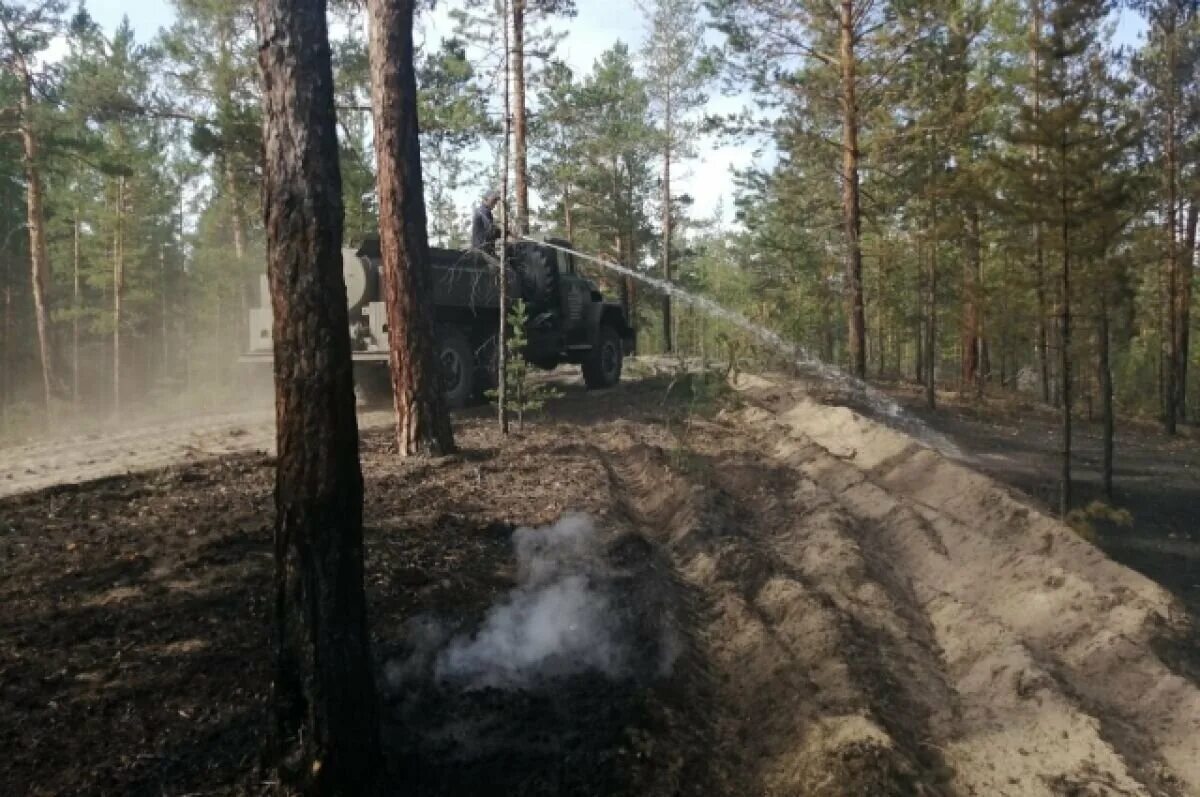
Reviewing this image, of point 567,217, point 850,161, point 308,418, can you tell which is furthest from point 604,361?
point 567,217

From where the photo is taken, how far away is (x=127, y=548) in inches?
227

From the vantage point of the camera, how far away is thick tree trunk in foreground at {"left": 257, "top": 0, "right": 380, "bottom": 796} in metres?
3.18

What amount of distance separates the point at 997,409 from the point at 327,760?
18.6 m

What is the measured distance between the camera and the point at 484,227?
1158cm

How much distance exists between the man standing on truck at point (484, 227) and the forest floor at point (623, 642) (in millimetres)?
4036

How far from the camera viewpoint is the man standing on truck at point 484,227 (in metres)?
11.1

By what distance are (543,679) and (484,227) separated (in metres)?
8.27

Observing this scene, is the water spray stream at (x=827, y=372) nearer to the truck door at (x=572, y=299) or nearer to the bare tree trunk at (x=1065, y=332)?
the truck door at (x=572, y=299)

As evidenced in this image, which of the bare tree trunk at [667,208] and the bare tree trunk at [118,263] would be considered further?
the bare tree trunk at [667,208]

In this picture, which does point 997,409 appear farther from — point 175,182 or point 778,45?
point 175,182

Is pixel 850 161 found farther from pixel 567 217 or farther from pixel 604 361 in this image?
pixel 567 217

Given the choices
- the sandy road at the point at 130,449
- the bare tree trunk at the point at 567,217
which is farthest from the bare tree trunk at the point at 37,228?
the bare tree trunk at the point at 567,217

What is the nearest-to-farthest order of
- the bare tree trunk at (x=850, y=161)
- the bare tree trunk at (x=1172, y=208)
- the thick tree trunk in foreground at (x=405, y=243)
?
the thick tree trunk in foreground at (x=405, y=243) → the bare tree trunk at (x=850, y=161) → the bare tree trunk at (x=1172, y=208)

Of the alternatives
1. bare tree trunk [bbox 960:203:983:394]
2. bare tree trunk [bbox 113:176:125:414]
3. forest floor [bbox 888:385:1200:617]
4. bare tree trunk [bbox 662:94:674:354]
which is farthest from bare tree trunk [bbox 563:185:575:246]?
forest floor [bbox 888:385:1200:617]
